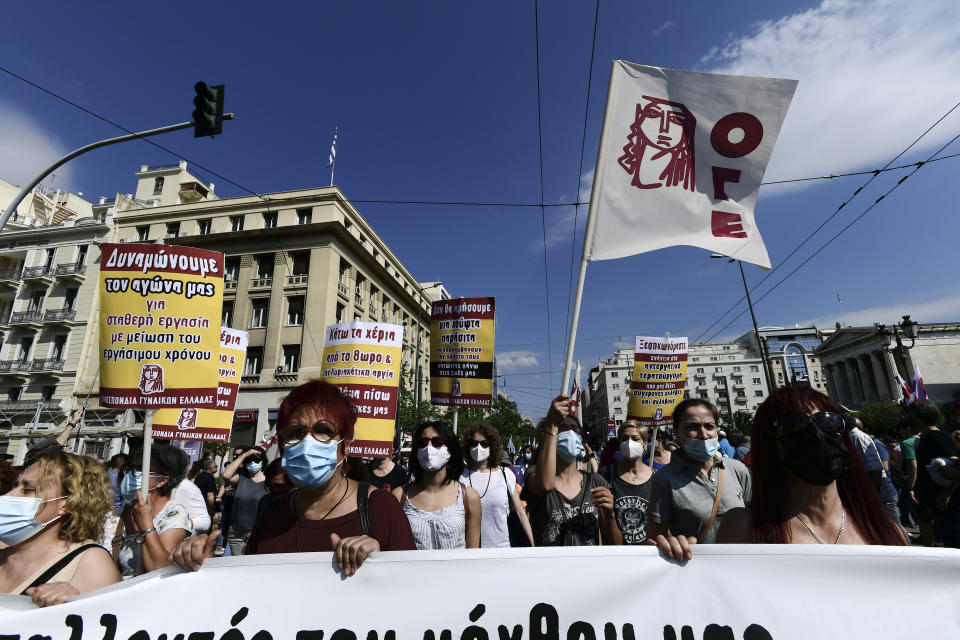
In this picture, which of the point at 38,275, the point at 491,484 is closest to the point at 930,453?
the point at 491,484

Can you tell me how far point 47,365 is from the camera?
31.5 meters

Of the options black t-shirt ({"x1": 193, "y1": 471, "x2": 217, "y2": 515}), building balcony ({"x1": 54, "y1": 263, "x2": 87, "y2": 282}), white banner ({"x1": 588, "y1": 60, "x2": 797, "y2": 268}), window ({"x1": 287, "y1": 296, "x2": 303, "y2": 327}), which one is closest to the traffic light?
black t-shirt ({"x1": 193, "y1": 471, "x2": 217, "y2": 515})

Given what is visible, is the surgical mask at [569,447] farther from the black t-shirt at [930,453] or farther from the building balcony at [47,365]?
the building balcony at [47,365]

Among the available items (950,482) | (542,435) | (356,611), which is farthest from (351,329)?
(950,482)

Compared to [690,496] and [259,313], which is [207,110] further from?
[259,313]

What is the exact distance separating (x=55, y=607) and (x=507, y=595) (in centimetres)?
179

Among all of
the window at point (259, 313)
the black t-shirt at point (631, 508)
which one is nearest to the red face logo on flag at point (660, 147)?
the black t-shirt at point (631, 508)

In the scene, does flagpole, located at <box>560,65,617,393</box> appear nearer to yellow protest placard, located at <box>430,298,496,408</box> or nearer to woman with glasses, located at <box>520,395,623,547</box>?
woman with glasses, located at <box>520,395,623,547</box>

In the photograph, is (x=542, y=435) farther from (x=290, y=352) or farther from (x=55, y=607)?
(x=290, y=352)

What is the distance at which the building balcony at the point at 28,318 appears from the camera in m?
32.5

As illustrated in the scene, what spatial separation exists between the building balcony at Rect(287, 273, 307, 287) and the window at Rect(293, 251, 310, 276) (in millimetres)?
438

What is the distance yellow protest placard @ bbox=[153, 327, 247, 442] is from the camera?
20.7 feet

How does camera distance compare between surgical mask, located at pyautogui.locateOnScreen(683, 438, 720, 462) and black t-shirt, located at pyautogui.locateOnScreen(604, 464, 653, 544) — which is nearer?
surgical mask, located at pyautogui.locateOnScreen(683, 438, 720, 462)

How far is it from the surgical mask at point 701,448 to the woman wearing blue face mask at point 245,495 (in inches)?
201
